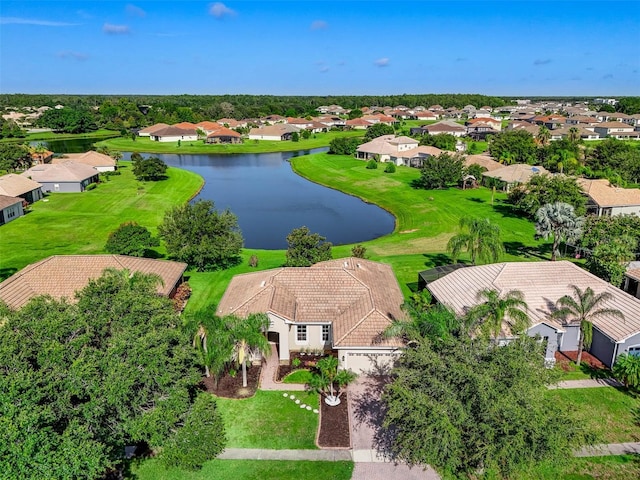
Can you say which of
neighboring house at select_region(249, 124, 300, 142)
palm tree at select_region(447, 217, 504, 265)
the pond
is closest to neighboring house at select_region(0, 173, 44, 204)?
the pond

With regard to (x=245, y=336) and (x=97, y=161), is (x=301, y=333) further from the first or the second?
(x=97, y=161)

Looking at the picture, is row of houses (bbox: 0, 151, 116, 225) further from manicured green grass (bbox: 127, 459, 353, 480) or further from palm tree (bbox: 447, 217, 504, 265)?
palm tree (bbox: 447, 217, 504, 265)

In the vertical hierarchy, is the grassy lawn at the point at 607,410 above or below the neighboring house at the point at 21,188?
below

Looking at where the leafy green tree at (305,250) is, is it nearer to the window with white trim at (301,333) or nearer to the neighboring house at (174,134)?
the window with white trim at (301,333)

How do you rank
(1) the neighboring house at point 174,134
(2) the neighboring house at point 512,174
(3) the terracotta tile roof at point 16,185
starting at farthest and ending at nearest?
(1) the neighboring house at point 174,134
(2) the neighboring house at point 512,174
(3) the terracotta tile roof at point 16,185

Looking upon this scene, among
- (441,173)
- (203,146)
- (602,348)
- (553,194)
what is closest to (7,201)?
(441,173)

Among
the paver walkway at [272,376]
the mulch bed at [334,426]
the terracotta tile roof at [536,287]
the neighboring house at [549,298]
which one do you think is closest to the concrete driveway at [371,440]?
the mulch bed at [334,426]

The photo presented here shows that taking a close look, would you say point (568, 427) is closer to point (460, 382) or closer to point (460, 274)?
point (460, 382)

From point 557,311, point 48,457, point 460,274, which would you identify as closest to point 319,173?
point 460,274
